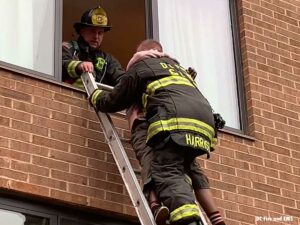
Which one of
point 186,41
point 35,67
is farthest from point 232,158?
point 35,67

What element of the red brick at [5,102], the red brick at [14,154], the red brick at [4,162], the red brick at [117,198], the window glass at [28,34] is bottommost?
the red brick at [117,198]

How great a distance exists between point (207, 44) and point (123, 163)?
2619 mm

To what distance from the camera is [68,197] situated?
6766 mm

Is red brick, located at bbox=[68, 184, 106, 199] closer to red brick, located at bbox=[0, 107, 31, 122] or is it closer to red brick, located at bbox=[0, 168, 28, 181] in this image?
red brick, located at bbox=[0, 168, 28, 181]

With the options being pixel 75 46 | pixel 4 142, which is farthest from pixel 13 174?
pixel 75 46

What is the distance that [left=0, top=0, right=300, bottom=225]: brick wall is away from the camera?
6770mm

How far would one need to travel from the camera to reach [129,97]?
6.53 meters

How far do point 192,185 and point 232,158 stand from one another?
4.99 ft

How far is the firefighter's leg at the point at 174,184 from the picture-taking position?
5.75m

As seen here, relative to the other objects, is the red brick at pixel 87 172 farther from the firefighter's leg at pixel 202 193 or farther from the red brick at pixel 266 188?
the red brick at pixel 266 188

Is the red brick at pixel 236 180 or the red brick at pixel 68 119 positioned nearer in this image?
the red brick at pixel 68 119

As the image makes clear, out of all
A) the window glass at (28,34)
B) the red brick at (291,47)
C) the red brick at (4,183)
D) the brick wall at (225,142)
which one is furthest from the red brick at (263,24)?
the red brick at (4,183)

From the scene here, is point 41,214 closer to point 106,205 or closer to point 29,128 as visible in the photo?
point 106,205

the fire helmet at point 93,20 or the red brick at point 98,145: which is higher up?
the fire helmet at point 93,20
